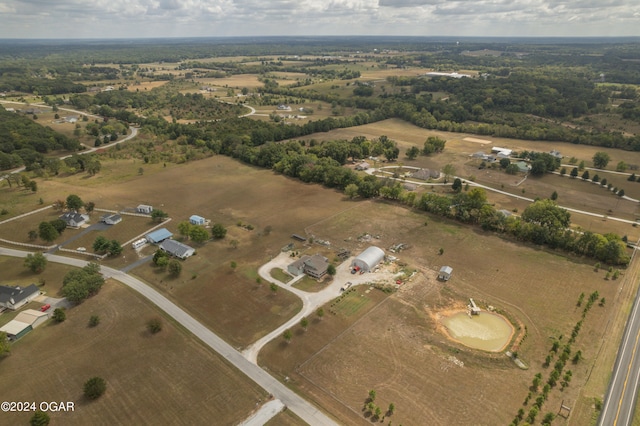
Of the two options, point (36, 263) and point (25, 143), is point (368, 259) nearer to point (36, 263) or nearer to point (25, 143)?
point (36, 263)


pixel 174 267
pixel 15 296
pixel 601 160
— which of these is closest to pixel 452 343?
pixel 174 267

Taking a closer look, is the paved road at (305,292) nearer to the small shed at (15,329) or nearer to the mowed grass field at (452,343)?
the mowed grass field at (452,343)

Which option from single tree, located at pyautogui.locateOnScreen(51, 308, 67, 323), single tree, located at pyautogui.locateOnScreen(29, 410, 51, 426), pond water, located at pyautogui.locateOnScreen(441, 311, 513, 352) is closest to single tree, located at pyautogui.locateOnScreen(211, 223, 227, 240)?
single tree, located at pyautogui.locateOnScreen(51, 308, 67, 323)

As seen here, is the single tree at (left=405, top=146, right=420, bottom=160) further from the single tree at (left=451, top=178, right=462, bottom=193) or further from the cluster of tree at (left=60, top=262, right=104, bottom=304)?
the cluster of tree at (left=60, top=262, right=104, bottom=304)

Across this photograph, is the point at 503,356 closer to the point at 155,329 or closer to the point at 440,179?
the point at 155,329

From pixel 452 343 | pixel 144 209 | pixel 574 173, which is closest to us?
pixel 452 343

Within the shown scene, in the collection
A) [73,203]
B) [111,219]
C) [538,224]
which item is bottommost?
[111,219]
